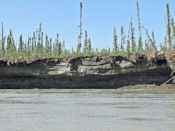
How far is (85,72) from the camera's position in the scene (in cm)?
1930

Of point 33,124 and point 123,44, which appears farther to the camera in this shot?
point 123,44

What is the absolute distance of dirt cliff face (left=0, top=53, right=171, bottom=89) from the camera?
18.8 metres

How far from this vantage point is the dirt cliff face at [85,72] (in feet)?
61.8

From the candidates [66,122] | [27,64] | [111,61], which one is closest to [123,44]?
[111,61]

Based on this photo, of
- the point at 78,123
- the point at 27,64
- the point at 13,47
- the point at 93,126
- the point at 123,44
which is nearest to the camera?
the point at 93,126

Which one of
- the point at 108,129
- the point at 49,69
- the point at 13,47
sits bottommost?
the point at 108,129

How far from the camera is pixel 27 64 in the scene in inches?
798

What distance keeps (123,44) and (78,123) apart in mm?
26833

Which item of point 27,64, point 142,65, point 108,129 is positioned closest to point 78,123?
point 108,129

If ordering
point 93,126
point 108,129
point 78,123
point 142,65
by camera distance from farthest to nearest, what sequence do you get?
point 142,65
point 78,123
point 93,126
point 108,129

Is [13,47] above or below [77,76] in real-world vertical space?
above

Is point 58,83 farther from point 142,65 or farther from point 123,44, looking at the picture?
point 123,44

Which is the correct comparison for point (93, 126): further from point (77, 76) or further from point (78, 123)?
point (77, 76)

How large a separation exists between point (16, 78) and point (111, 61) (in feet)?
24.3
